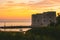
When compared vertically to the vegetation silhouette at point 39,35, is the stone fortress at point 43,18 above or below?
above

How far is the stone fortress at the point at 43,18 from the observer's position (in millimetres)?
51125

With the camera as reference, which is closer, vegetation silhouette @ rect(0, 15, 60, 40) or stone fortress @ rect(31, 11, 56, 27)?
vegetation silhouette @ rect(0, 15, 60, 40)

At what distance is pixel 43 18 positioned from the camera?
173 ft

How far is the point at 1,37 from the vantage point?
39.2 metres

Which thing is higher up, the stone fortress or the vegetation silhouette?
the stone fortress

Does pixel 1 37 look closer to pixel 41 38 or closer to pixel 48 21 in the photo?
pixel 41 38

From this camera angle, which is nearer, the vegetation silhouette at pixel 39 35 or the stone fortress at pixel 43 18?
the vegetation silhouette at pixel 39 35

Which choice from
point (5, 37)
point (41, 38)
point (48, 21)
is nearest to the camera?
point (41, 38)

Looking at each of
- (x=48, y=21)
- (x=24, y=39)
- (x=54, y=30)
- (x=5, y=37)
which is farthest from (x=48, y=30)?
(x=48, y=21)

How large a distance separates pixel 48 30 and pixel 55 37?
3.13 meters

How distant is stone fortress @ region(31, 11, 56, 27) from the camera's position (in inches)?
2013

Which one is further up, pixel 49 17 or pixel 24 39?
pixel 49 17

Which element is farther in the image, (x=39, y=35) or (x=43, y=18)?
(x=43, y=18)

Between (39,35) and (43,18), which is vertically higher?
(43,18)
